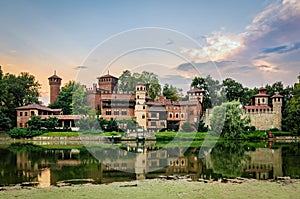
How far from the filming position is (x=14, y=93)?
39.1 metres

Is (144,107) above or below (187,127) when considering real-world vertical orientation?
above

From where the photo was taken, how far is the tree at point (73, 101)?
34500mm

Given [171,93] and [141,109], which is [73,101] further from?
[171,93]

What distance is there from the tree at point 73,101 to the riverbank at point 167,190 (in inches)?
1013

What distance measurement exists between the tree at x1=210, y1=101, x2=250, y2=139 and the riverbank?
64.9 ft

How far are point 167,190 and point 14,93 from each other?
1375 inches

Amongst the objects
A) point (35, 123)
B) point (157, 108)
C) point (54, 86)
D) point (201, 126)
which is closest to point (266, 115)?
point (201, 126)

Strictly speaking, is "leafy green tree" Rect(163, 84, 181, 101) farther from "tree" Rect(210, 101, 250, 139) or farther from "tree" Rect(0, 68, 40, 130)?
"tree" Rect(0, 68, 40, 130)

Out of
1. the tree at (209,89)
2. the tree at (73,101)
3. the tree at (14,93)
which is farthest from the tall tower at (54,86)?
the tree at (209,89)

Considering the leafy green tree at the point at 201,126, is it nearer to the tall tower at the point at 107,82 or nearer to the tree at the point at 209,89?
the tree at the point at 209,89

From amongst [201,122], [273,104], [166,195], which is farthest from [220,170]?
[273,104]

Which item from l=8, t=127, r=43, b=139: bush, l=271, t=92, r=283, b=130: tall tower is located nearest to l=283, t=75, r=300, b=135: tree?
l=271, t=92, r=283, b=130: tall tower

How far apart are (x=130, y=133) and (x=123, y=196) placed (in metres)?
22.0

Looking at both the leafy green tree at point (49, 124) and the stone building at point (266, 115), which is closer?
the leafy green tree at point (49, 124)
